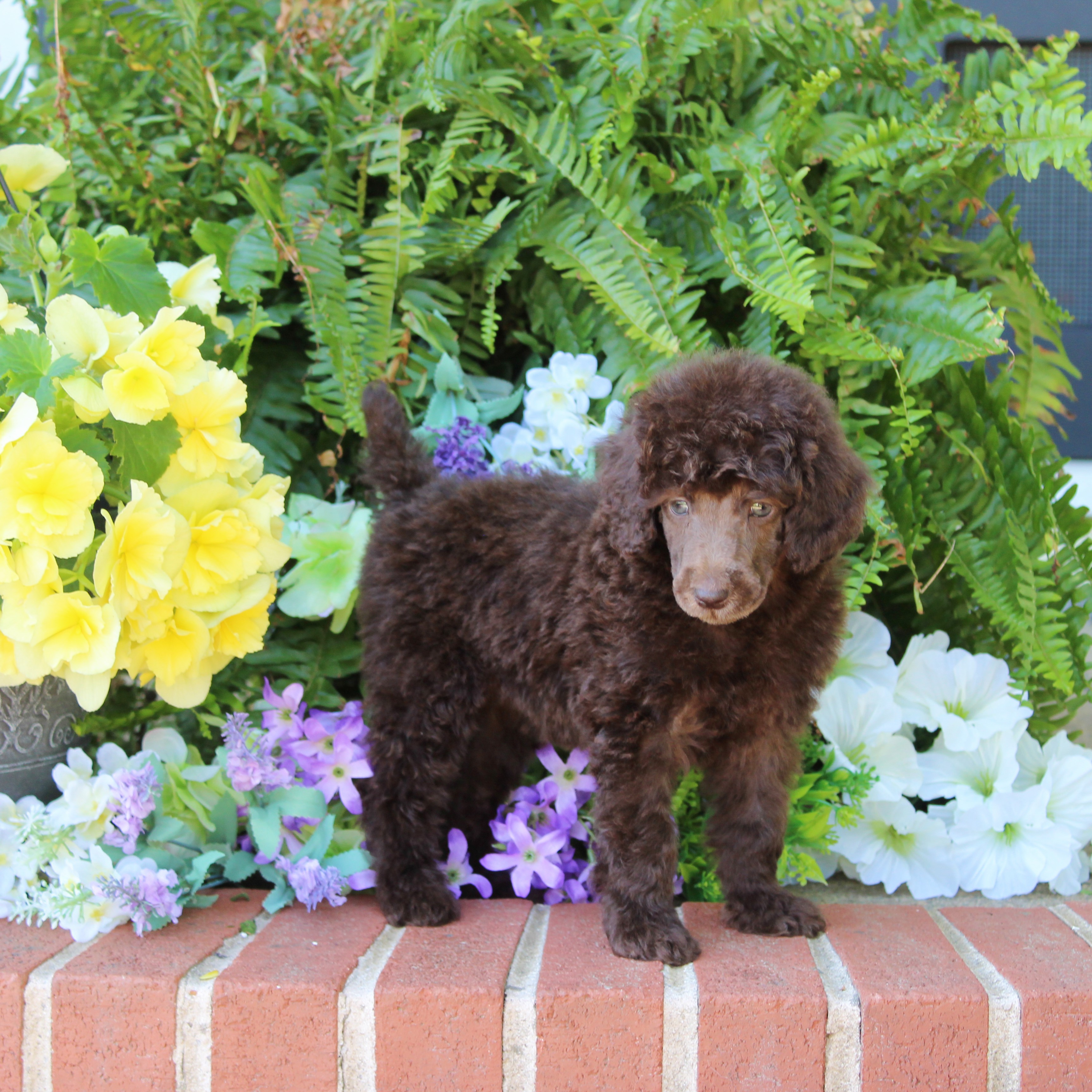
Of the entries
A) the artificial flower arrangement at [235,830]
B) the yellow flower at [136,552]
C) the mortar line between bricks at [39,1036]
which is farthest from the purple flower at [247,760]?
the mortar line between bricks at [39,1036]

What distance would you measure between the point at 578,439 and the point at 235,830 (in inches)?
46.9

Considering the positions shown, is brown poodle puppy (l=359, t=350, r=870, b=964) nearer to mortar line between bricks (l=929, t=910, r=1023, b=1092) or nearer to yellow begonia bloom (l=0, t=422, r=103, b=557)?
mortar line between bricks (l=929, t=910, r=1023, b=1092)

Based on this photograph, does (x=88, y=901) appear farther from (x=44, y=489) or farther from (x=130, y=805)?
(x=44, y=489)

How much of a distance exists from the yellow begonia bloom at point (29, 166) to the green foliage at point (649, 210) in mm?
378

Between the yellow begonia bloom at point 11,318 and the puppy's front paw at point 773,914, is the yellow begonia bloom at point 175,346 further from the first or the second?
the puppy's front paw at point 773,914

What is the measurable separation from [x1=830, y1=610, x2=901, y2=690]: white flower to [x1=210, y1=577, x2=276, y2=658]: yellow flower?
1308 millimetres

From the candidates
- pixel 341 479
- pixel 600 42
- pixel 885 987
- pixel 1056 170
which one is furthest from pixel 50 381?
pixel 1056 170

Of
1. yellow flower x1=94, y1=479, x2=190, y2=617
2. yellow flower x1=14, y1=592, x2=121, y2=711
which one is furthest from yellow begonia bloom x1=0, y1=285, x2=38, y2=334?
yellow flower x1=14, y1=592, x2=121, y2=711

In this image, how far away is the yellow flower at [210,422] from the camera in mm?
1858

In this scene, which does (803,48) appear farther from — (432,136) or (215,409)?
(215,409)

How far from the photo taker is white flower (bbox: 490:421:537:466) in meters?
2.45

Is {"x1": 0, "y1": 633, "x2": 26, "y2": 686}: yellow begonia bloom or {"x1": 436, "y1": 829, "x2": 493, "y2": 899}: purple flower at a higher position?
{"x1": 0, "y1": 633, "x2": 26, "y2": 686}: yellow begonia bloom

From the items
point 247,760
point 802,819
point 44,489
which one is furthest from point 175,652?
point 802,819

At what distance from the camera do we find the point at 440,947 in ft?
5.74
